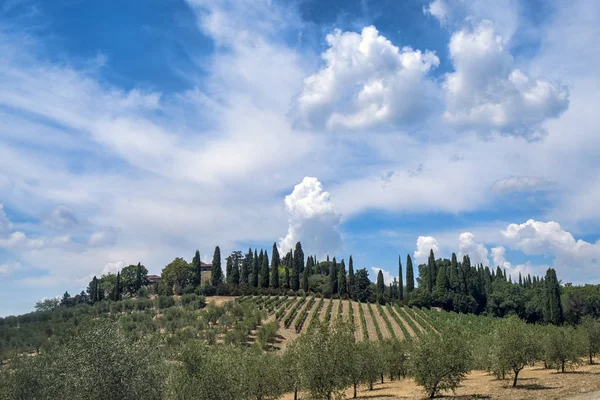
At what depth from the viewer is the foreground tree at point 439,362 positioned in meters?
41.1

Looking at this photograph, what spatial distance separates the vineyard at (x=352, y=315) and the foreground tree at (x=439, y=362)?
52957mm

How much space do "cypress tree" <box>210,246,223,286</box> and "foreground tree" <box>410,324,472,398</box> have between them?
358ft

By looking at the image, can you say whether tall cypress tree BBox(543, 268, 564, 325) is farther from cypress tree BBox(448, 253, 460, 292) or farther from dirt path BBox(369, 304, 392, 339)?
dirt path BBox(369, 304, 392, 339)

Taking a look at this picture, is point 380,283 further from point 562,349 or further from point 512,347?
point 512,347

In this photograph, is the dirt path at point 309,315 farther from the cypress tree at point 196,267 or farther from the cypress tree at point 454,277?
the cypress tree at point 454,277

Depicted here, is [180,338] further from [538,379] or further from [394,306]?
[394,306]

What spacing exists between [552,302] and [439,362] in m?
108

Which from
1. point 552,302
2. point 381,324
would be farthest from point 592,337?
point 552,302

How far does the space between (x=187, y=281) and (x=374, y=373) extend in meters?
109

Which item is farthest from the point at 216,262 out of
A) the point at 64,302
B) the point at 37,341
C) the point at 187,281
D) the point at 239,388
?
the point at 239,388

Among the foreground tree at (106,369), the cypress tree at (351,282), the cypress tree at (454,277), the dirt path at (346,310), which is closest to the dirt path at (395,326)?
the dirt path at (346,310)

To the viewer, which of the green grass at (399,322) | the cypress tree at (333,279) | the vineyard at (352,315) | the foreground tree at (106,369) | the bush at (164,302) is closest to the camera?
the foreground tree at (106,369)

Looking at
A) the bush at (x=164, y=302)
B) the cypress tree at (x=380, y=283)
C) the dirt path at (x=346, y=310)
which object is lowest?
the dirt path at (x=346, y=310)

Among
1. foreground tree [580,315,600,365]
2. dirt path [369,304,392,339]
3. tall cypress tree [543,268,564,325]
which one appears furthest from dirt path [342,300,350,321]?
tall cypress tree [543,268,564,325]
